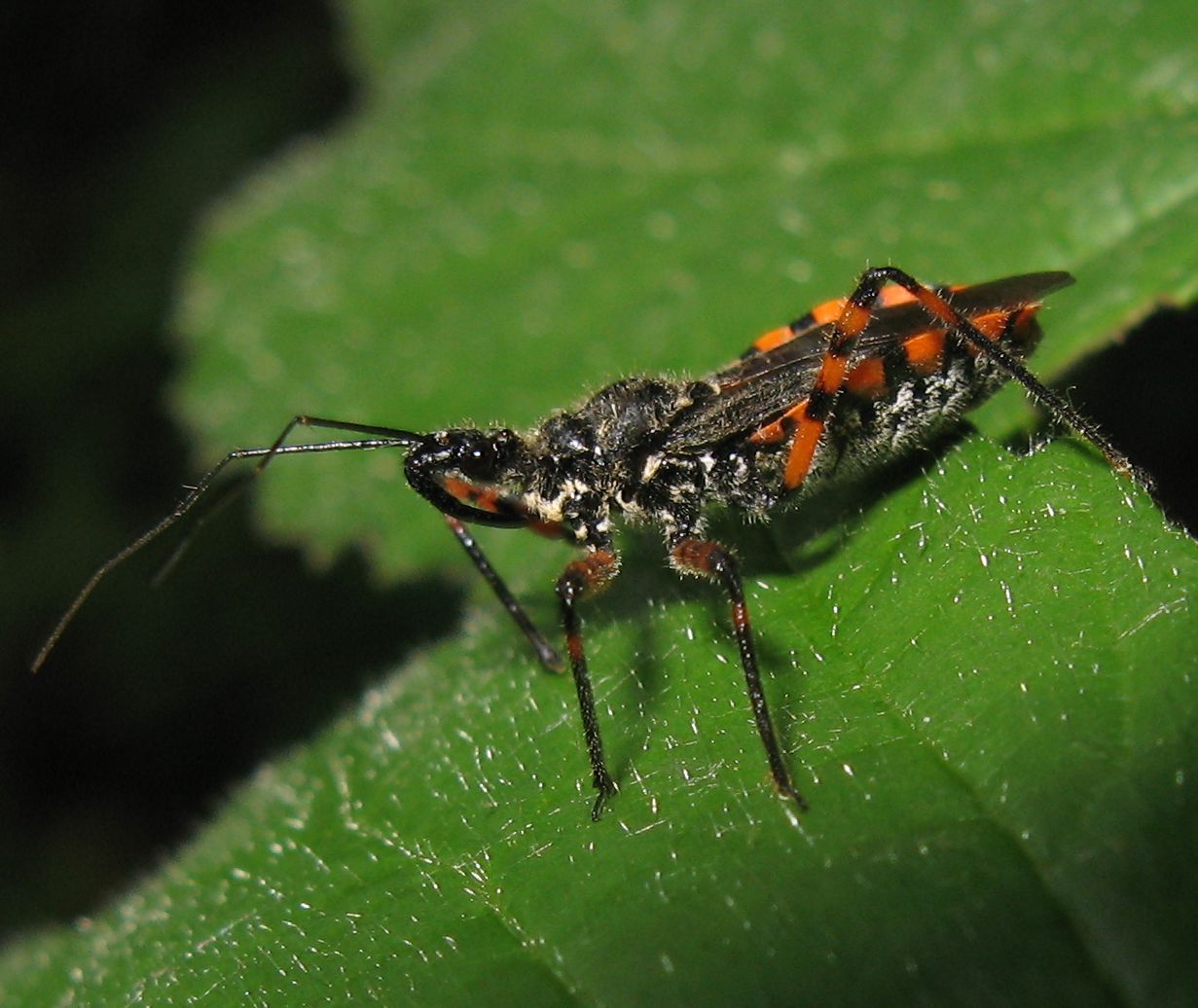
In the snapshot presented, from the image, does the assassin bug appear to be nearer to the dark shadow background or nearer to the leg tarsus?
the leg tarsus

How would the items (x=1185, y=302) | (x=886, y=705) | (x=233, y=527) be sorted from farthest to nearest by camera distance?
(x=233, y=527)
(x=1185, y=302)
(x=886, y=705)

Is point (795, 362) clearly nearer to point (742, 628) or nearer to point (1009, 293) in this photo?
point (1009, 293)

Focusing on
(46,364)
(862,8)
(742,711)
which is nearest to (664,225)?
(862,8)

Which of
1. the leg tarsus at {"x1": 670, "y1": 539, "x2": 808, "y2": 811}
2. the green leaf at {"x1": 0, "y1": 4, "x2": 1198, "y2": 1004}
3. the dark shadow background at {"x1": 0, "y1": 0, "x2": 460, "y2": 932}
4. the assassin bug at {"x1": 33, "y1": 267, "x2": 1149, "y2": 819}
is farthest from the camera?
the dark shadow background at {"x1": 0, "y1": 0, "x2": 460, "y2": 932}

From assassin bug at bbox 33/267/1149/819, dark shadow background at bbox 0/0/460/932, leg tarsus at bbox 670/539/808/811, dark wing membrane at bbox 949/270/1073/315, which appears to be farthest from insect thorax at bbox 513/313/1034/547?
dark shadow background at bbox 0/0/460/932

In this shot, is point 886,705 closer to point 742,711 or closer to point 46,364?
point 742,711

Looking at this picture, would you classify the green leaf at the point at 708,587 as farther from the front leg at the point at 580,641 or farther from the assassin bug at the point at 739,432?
the assassin bug at the point at 739,432

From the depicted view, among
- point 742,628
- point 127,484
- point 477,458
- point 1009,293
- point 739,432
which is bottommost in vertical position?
point 742,628

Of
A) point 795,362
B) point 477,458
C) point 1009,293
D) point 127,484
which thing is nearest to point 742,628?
point 795,362
